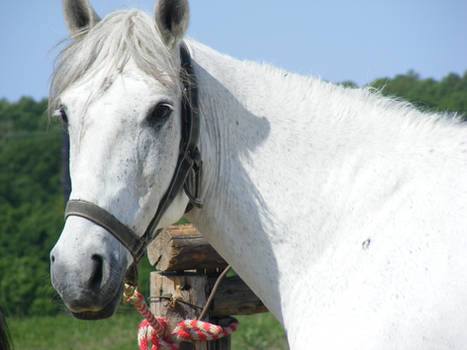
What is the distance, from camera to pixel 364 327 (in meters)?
1.93

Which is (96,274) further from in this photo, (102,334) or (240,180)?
(102,334)

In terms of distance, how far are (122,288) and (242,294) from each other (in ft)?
5.19

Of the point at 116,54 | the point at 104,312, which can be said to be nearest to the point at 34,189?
the point at 116,54

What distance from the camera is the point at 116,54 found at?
2254mm

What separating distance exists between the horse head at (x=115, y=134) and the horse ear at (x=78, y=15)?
86mm

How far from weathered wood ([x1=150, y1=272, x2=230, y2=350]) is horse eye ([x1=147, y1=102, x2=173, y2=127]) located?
1.48 metres

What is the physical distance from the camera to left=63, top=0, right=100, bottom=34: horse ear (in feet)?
8.17

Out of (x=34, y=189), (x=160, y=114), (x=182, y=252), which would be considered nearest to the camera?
(x=160, y=114)

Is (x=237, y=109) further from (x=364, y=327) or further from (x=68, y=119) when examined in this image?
(x=364, y=327)

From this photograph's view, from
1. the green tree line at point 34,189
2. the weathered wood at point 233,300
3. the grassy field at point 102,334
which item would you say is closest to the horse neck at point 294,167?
the green tree line at point 34,189

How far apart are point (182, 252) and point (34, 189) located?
2186 centimetres

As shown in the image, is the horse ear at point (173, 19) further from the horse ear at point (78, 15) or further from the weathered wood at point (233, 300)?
the weathered wood at point (233, 300)

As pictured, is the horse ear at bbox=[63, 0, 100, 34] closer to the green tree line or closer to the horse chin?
the green tree line

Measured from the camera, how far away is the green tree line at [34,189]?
16.3 ft
